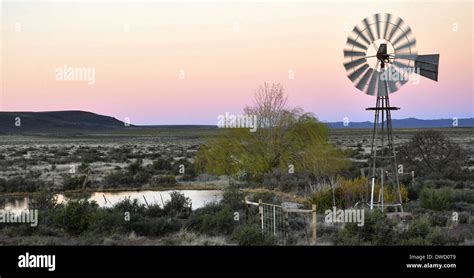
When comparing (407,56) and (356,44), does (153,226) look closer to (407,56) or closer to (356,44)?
(356,44)

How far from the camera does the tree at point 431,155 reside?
26.2m

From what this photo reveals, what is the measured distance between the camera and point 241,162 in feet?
89.4

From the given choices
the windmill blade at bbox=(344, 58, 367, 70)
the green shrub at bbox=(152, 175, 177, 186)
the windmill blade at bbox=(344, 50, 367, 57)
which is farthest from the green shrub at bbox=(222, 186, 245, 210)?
the green shrub at bbox=(152, 175, 177, 186)

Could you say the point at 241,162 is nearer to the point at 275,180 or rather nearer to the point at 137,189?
the point at 275,180

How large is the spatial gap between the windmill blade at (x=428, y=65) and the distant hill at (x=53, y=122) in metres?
110

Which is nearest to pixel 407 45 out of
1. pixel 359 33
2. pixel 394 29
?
pixel 394 29

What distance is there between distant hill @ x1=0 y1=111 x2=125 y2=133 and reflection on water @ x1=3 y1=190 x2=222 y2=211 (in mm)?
96748

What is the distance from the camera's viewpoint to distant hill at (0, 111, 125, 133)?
395ft

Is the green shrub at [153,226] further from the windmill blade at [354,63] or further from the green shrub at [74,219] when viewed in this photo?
the windmill blade at [354,63]

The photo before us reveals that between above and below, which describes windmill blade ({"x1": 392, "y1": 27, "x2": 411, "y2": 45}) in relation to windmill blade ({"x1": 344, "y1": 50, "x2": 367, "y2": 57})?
above

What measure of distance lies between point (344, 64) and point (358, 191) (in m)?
5.24

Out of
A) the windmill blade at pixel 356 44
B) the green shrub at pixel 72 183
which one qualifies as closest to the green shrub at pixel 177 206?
the windmill blade at pixel 356 44

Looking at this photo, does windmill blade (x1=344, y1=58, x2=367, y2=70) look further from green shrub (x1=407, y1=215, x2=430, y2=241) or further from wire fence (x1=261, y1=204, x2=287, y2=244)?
green shrub (x1=407, y1=215, x2=430, y2=241)
